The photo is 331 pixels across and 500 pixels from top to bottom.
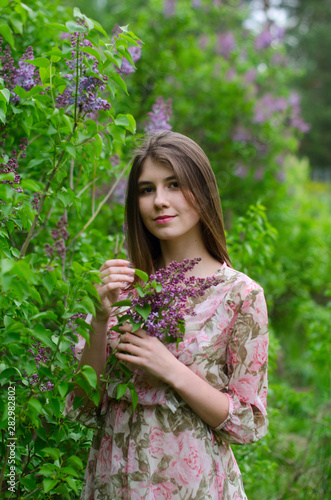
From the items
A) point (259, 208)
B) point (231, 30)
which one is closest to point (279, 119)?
point (231, 30)

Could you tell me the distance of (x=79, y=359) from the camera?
1582 mm

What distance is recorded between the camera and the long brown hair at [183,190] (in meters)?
1.58

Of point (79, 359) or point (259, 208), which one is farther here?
point (259, 208)

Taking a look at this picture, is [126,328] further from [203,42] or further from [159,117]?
[203,42]

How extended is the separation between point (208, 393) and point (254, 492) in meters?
2.35

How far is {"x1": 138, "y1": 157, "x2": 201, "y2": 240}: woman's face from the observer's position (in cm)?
155

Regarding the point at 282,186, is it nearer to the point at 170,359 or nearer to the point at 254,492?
the point at 254,492

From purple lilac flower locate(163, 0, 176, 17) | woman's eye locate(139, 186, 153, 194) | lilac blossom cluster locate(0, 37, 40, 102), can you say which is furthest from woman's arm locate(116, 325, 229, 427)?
purple lilac flower locate(163, 0, 176, 17)

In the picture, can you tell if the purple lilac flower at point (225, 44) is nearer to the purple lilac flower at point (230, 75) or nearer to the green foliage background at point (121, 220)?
the green foliage background at point (121, 220)

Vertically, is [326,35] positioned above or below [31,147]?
above

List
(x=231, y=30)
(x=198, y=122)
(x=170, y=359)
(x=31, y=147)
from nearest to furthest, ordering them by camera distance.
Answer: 1. (x=170, y=359)
2. (x=31, y=147)
3. (x=198, y=122)
4. (x=231, y=30)

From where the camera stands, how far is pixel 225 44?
7043 mm

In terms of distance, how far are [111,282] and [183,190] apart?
1.23 feet

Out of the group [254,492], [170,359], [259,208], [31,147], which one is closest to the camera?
[170,359]
